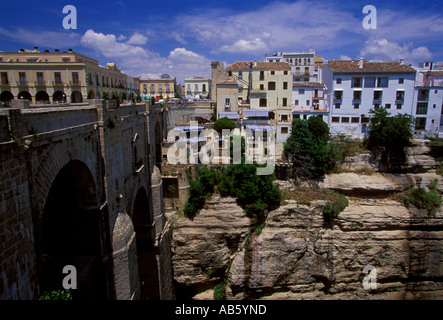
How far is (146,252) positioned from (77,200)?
8.00 meters

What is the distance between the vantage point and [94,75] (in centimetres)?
2962

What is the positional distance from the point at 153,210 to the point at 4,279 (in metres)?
11.9

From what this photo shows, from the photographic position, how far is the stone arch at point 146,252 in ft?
52.7

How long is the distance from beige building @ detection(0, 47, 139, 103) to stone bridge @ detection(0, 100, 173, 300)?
10065mm

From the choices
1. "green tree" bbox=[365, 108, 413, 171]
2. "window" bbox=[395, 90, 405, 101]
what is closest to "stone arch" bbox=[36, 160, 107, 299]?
"green tree" bbox=[365, 108, 413, 171]

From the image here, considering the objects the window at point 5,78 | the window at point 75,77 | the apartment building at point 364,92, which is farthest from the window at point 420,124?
the window at point 5,78

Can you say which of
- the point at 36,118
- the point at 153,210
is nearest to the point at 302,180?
the point at 153,210

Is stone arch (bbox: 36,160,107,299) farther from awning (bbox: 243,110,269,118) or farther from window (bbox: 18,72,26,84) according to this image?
awning (bbox: 243,110,269,118)

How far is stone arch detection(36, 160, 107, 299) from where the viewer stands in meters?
9.09

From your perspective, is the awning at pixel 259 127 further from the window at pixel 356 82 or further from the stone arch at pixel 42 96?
the stone arch at pixel 42 96

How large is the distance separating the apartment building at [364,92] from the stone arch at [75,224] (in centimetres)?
2483

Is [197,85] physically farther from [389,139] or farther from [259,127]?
[389,139]

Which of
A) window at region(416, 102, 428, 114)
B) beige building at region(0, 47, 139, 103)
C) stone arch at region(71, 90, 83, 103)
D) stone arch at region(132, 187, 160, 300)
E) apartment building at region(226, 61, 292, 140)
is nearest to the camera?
stone arch at region(132, 187, 160, 300)
